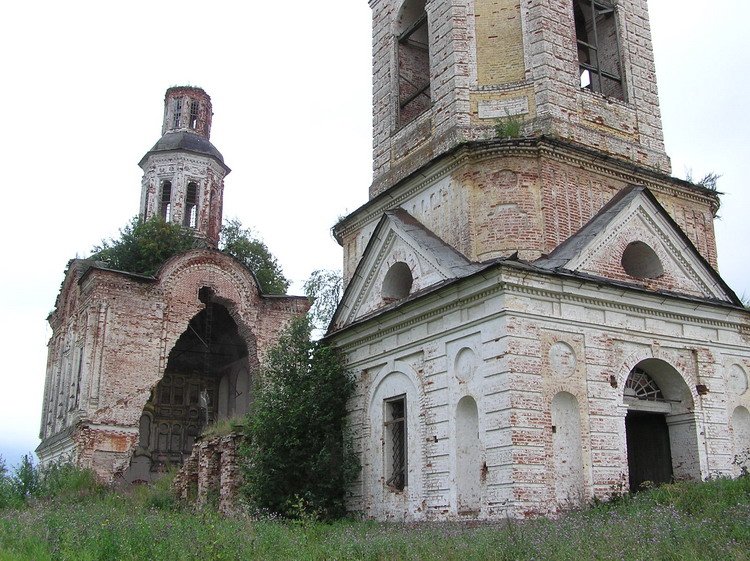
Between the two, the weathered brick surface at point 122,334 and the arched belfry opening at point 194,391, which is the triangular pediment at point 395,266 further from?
the arched belfry opening at point 194,391

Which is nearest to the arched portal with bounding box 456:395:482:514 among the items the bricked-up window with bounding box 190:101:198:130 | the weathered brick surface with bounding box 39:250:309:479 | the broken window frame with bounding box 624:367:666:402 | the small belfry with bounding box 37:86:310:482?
the broken window frame with bounding box 624:367:666:402

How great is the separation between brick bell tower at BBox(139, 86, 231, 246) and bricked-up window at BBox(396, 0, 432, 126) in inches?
519

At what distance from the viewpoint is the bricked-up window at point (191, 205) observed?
92.1ft

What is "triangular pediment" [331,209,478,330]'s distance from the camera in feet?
42.0

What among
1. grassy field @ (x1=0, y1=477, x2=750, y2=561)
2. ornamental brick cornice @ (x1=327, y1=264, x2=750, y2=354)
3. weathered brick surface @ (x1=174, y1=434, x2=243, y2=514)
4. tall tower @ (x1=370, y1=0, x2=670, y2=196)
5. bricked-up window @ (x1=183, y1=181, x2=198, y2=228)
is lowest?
grassy field @ (x1=0, y1=477, x2=750, y2=561)

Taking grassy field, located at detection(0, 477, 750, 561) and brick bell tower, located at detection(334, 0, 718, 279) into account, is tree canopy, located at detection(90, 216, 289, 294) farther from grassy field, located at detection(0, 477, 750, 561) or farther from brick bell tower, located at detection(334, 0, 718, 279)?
grassy field, located at detection(0, 477, 750, 561)

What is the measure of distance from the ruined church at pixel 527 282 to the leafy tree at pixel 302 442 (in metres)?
0.38

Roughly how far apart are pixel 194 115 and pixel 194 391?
10.3 m

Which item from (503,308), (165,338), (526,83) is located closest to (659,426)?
(503,308)

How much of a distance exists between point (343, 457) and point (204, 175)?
1704 cm

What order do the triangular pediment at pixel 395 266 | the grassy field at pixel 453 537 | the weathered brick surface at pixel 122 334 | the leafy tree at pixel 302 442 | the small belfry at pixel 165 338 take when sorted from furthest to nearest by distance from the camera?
the small belfry at pixel 165 338 → the weathered brick surface at pixel 122 334 → the leafy tree at pixel 302 442 → the triangular pediment at pixel 395 266 → the grassy field at pixel 453 537

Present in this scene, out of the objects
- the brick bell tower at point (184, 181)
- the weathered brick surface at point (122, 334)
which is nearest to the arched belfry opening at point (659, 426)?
the weathered brick surface at point (122, 334)

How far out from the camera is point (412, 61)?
16.5 m

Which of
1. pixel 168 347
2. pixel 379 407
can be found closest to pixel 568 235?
pixel 379 407
